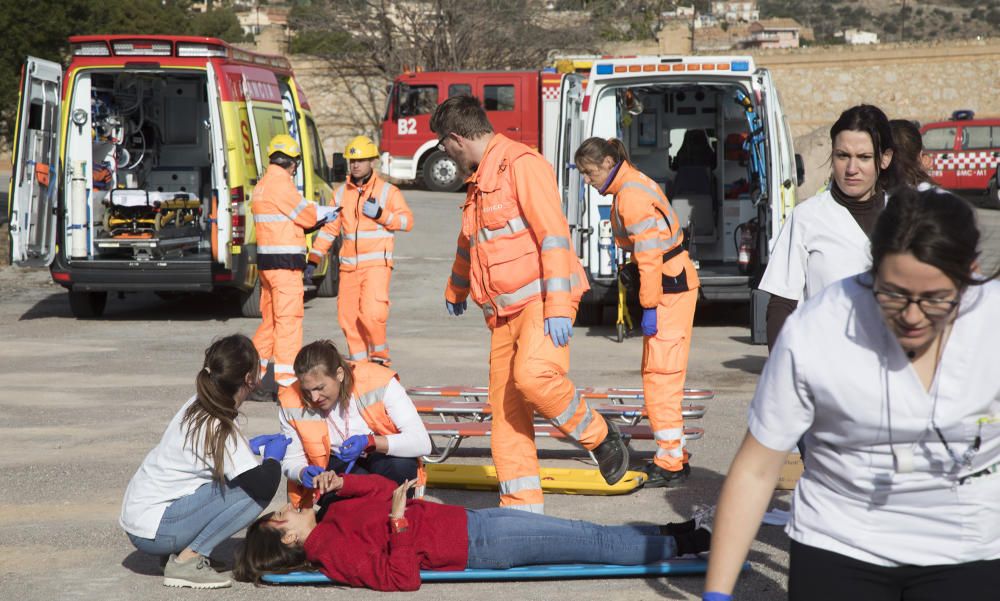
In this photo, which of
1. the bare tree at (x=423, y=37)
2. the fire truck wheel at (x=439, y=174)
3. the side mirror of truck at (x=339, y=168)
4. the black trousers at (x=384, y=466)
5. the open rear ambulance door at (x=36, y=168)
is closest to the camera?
the black trousers at (x=384, y=466)

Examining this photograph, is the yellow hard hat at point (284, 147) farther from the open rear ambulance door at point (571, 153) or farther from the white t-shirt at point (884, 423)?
the white t-shirt at point (884, 423)

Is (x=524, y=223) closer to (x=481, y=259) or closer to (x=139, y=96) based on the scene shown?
(x=481, y=259)

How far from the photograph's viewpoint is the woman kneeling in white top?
4.65 m

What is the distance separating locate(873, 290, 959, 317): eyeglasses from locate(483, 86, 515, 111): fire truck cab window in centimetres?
2471

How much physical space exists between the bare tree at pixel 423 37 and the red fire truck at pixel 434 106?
7.30 meters

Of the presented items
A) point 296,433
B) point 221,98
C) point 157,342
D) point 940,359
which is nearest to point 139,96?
point 221,98

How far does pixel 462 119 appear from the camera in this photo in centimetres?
517

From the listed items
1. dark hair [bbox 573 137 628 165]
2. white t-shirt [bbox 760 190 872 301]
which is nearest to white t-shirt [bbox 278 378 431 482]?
white t-shirt [bbox 760 190 872 301]

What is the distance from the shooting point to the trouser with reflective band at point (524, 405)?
5059 millimetres

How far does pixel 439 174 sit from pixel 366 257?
1843cm

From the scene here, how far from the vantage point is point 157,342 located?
11547mm

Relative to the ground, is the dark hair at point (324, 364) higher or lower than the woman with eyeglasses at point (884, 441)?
lower

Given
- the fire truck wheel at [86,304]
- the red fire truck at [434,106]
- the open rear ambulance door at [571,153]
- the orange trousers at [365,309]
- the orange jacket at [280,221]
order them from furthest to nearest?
the red fire truck at [434,106] < the fire truck wheel at [86,304] < the open rear ambulance door at [571,153] < the orange jacket at [280,221] < the orange trousers at [365,309]

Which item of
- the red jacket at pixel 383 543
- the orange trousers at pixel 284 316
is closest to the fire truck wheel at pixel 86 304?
the orange trousers at pixel 284 316
